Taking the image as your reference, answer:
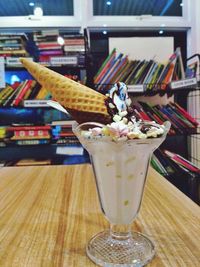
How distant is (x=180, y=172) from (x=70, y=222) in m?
1.75

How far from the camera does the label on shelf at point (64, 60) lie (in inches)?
90.7

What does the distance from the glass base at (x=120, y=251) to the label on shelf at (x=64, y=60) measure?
1889 millimetres

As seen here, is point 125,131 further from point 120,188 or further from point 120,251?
point 120,251

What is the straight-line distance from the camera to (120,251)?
21.7 inches

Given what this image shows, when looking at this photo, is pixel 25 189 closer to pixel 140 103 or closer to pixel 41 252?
pixel 41 252

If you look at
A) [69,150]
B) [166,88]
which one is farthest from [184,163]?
[69,150]

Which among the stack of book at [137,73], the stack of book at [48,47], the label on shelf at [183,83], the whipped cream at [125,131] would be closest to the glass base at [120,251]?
the whipped cream at [125,131]

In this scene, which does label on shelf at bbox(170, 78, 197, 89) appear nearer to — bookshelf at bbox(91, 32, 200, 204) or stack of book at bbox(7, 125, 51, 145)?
bookshelf at bbox(91, 32, 200, 204)

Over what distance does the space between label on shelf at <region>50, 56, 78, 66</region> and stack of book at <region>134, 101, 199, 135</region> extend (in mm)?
614

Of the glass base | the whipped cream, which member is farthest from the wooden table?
the whipped cream

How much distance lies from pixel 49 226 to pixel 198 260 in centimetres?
33

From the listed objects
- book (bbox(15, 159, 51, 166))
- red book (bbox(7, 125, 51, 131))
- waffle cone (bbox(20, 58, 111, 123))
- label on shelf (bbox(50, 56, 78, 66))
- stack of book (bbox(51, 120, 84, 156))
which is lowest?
book (bbox(15, 159, 51, 166))

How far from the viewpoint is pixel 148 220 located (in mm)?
705

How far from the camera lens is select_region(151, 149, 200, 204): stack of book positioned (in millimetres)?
2242
